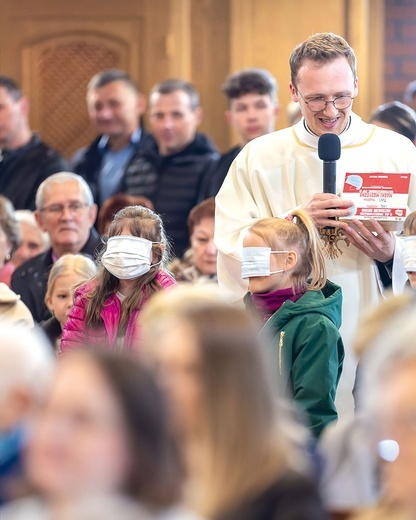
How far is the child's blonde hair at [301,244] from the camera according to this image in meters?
4.96

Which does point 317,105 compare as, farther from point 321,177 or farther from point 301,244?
point 301,244

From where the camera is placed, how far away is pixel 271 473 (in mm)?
2707

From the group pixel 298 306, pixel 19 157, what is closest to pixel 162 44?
pixel 19 157

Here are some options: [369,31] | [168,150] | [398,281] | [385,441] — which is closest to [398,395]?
[385,441]

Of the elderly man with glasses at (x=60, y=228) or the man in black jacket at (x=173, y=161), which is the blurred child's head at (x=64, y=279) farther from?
the man in black jacket at (x=173, y=161)

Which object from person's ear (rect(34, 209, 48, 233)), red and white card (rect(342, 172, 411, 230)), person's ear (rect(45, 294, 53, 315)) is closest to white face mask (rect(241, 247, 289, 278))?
red and white card (rect(342, 172, 411, 230))

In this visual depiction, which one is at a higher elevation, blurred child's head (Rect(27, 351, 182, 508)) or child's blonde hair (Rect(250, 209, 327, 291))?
blurred child's head (Rect(27, 351, 182, 508))

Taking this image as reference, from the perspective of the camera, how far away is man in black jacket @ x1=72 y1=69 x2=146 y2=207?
8.48 metres

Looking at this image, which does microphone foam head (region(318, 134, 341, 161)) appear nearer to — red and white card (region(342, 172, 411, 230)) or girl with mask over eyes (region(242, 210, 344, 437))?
red and white card (region(342, 172, 411, 230))

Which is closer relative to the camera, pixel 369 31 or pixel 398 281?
pixel 398 281

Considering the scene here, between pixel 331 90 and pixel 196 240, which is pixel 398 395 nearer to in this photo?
pixel 331 90

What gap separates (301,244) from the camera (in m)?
4.97

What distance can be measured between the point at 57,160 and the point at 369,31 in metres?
2.74

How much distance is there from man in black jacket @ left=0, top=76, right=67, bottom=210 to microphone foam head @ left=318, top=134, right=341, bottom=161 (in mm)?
3364
